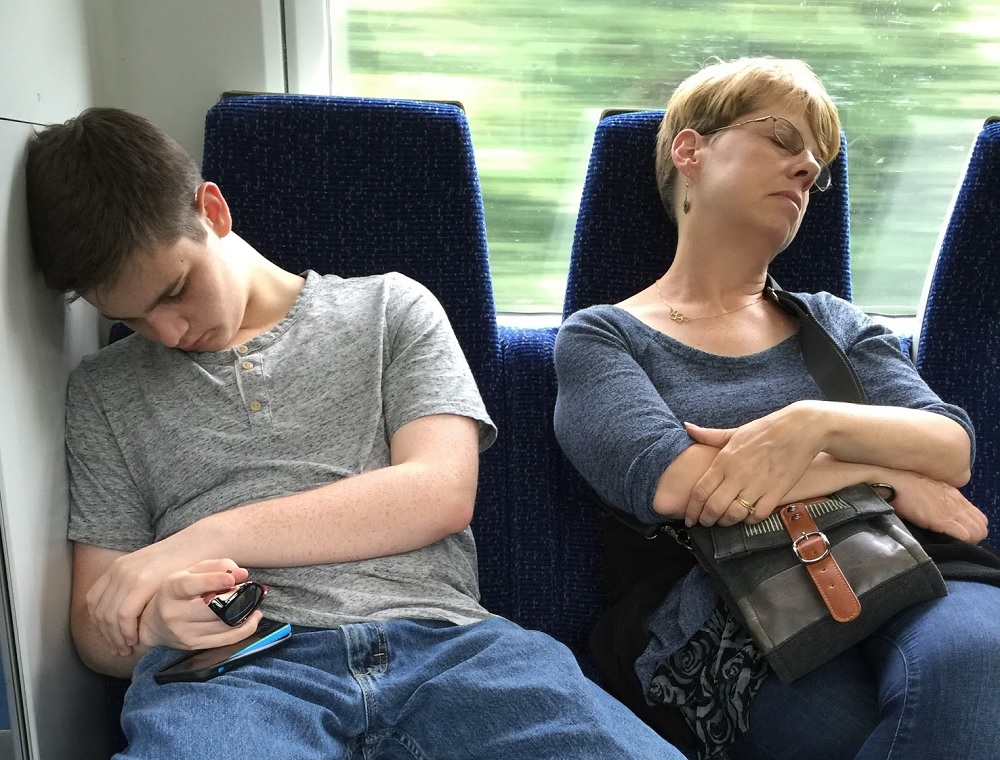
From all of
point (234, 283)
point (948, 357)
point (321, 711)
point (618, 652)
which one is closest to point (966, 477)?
A: point (948, 357)

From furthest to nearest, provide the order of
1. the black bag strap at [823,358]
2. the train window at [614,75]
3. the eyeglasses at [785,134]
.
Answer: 1. the train window at [614,75]
2. the eyeglasses at [785,134]
3. the black bag strap at [823,358]

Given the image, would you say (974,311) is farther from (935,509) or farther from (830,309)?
(935,509)

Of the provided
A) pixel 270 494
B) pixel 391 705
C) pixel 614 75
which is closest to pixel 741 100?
pixel 614 75

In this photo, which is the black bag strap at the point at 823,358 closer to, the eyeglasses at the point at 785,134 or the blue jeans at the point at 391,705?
the eyeglasses at the point at 785,134

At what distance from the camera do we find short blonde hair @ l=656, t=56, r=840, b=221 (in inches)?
62.4

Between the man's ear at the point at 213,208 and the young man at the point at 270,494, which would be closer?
the young man at the point at 270,494

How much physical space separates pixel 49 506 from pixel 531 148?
131cm

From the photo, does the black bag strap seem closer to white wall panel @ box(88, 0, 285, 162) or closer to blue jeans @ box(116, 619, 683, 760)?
blue jeans @ box(116, 619, 683, 760)

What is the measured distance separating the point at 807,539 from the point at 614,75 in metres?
1.24

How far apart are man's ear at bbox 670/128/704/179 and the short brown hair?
811 mm

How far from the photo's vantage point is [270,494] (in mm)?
1294

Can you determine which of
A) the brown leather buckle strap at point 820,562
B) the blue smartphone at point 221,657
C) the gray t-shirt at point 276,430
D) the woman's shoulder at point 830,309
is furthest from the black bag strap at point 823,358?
the blue smartphone at point 221,657

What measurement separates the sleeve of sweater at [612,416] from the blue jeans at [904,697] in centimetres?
32

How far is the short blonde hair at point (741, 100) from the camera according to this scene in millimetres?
1586
